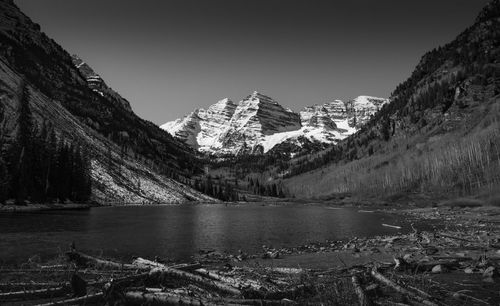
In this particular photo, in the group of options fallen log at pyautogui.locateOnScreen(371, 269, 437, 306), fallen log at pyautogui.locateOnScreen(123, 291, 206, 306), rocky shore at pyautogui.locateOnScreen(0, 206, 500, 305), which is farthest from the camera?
fallen log at pyautogui.locateOnScreen(371, 269, 437, 306)

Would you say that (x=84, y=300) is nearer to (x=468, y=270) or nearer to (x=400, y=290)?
(x=400, y=290)

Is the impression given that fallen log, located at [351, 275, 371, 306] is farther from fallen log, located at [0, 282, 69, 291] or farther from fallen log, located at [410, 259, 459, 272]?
fallen log, located at [0, 282, 69, 291]

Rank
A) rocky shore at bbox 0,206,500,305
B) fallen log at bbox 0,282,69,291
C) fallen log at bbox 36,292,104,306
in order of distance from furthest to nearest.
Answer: fallen log at bbox 0,282,69,291, rocky shore at bbox 0,206,500,305, fallen log at bbox 36,292,104,306

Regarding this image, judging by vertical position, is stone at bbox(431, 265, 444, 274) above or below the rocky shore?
below

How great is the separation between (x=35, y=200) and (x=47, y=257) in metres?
87.8

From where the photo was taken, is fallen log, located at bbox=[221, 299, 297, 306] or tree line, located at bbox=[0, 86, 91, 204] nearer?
fallen log, located at bbox=[221, 299, 297, 306]

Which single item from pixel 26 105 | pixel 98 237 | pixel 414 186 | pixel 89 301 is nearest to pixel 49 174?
pixel 26 105

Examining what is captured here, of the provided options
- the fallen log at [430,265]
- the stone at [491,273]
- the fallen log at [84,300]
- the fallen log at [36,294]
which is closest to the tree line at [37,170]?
the fallen log at [36,294]

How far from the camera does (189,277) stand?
1378 cm

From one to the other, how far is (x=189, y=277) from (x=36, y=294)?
555 cm

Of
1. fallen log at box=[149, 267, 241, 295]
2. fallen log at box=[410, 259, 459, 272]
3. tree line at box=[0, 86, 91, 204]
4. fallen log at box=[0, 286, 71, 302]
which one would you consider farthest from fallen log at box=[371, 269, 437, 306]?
tree line at box=[0, 86, 91, 204]

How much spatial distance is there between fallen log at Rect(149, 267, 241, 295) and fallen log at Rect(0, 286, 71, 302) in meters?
3.15

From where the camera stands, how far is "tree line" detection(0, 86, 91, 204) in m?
A: 98.2

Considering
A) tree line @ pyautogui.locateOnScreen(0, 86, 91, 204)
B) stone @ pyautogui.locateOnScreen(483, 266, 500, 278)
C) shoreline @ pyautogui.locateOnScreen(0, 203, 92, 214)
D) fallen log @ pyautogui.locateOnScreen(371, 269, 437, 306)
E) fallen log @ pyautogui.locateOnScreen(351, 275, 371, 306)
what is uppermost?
tree line @ pyautogui.locateOnScreen(0, 86, 91, 204)
